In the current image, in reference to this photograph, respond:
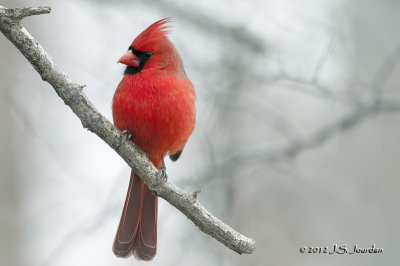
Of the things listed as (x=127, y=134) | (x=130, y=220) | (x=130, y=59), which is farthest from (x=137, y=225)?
(x=130, y=59)

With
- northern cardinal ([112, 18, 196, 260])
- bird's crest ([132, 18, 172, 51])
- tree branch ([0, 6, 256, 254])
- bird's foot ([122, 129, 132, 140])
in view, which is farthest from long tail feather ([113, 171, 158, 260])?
bird's crest ([132, 18, 172, 51])

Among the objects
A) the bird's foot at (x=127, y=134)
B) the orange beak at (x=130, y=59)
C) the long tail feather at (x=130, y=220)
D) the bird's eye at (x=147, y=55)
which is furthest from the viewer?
the long tail feather at (x=130, y=220)

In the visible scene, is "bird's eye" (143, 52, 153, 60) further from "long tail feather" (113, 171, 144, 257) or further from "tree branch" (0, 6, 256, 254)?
"long tail feather" (113, 171, 144, 257)

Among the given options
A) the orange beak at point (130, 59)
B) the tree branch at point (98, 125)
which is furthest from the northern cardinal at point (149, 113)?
the tree branch at point (98, 125)

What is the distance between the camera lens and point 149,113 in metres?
A: 2.98

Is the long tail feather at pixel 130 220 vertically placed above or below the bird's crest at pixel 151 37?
below

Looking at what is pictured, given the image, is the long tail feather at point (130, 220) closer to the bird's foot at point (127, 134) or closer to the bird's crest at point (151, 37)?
the bird's foot at point (127, 134)

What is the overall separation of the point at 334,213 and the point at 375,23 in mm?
1756

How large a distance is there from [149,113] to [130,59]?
1.28 ft

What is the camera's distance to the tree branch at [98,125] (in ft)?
7.86

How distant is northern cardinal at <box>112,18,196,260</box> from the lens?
2996 millimetres

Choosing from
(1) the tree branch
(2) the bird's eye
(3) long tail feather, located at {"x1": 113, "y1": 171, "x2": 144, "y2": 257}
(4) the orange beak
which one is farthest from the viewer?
(3) long tail feather, located at {"x1": 113, "y1": 171, "x2": 144, "y2": 257}

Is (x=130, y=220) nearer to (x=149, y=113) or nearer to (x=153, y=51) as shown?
(x=149, y=113)

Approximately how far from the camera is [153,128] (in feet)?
9.86
